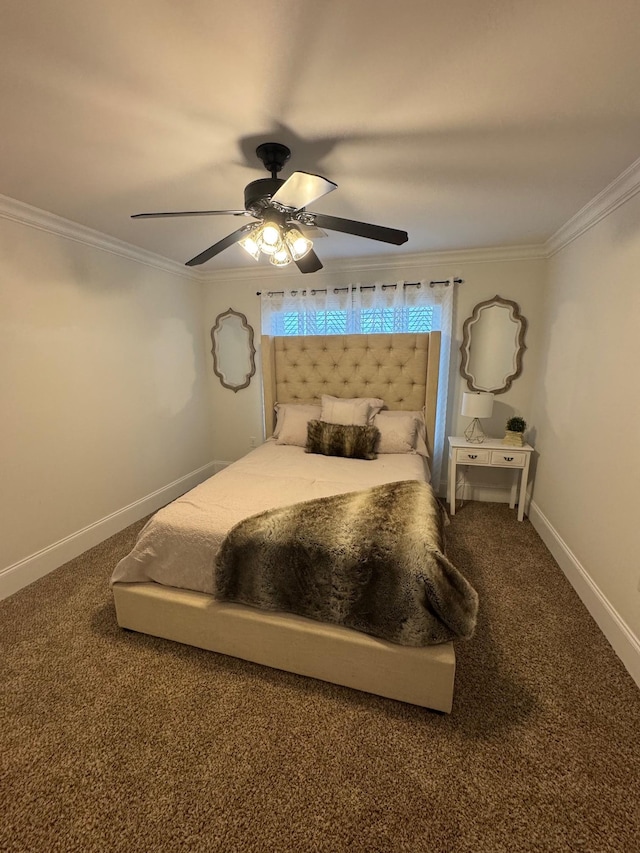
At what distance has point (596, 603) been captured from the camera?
2023mm

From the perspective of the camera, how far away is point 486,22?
100 cm

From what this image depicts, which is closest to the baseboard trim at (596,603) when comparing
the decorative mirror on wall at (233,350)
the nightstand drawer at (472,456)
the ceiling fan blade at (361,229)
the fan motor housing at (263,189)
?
the nightstand drawer at (472,456)

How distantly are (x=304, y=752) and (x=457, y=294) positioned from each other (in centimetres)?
338

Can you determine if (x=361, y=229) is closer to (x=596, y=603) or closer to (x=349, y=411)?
(x=349, y=411)

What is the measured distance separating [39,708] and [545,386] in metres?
3.72

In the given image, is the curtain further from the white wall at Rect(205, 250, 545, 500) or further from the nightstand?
the nightstand

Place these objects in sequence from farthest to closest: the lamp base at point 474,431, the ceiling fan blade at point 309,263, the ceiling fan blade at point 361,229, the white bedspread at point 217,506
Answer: the lamp base at point 474,431
the ceiling fan blade at point 309,263
the white bedspread at point 217,506
the ceiling fan blade at point 361,229

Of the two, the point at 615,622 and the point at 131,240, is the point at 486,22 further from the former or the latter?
the point at 131,240

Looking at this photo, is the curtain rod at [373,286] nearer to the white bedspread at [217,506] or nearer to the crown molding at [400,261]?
the crown molding at [400,261]

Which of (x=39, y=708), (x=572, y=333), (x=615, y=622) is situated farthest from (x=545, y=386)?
(x=39, y=708)

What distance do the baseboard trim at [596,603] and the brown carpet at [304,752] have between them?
52 millimetres

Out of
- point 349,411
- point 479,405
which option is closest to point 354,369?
point 349,411

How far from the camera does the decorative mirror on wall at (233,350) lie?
154 inches

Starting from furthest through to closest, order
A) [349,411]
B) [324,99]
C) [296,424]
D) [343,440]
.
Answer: [296,424], [349,411], [343,440], [324,99]
